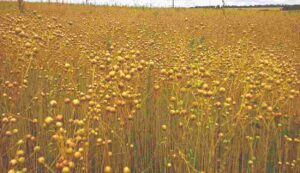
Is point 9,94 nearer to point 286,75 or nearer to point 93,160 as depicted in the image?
point 93,160

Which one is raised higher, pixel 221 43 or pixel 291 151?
pixel 221 43

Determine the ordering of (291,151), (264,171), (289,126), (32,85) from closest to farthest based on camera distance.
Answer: (264,171) < (291,151) < (289,126) < (32,85)

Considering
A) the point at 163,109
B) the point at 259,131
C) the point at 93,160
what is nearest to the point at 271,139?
the point at 259,131

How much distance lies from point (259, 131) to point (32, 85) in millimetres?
1865

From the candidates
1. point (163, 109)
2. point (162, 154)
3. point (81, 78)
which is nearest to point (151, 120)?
point (163, 109)

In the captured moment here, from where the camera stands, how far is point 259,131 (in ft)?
7.58

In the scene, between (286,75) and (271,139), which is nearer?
(271,139)

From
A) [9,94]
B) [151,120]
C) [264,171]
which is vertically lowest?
[264,171]

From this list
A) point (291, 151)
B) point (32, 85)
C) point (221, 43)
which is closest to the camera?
point (291, 151)

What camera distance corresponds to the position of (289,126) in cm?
242

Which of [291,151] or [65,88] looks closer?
[291,151]

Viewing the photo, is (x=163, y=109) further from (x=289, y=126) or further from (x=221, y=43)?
(x=221, y=43)

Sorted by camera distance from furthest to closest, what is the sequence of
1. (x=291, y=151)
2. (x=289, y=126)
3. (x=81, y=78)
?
(x=81, y=78) < (x=289, y=126) < (x=291, y=151)

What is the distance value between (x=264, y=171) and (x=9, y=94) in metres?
1.91
